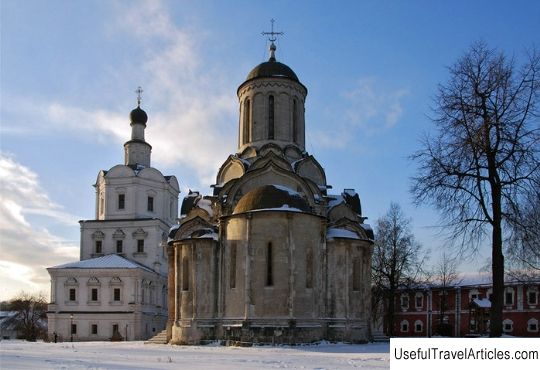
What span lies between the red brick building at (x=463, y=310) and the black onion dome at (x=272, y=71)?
18502 mm

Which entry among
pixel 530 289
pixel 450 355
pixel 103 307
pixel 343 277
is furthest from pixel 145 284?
pixel 450 355

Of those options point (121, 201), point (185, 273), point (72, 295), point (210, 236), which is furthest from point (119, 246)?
point (210, 236)

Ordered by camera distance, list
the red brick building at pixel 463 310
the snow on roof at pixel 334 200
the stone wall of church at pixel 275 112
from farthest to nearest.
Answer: the red brick building at pixel 463 310 → the stone wall of church at pixel 275 112 → the snow on roof at pixel 334 200

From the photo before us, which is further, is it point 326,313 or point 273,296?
point 326,313

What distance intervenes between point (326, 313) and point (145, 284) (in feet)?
71.1

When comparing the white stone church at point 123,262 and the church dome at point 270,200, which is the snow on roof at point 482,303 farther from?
the white stone church at point 123,262

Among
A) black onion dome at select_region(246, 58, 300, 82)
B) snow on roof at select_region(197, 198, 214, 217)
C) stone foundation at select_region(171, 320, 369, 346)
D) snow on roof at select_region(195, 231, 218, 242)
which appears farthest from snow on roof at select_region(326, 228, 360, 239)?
black onion dome at select_region(246, 58, 300, 82)

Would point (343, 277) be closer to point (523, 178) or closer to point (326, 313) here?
point (326, 313)

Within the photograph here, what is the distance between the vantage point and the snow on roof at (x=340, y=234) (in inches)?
1105

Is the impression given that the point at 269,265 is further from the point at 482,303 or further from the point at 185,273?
the point at 482,303

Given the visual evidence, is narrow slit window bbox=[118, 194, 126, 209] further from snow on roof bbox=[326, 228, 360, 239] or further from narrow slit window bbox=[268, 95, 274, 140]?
snow on roof bbox=[326, 228, 360, 239]

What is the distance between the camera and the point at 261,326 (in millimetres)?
24781

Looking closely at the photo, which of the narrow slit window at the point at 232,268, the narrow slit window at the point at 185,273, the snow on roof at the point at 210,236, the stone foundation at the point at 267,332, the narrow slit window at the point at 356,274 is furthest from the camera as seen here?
the narrow slit window at the point at 356,274

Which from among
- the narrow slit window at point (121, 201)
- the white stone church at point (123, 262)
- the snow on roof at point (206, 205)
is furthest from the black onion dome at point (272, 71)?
the narrow slit window at point (121, 201)
